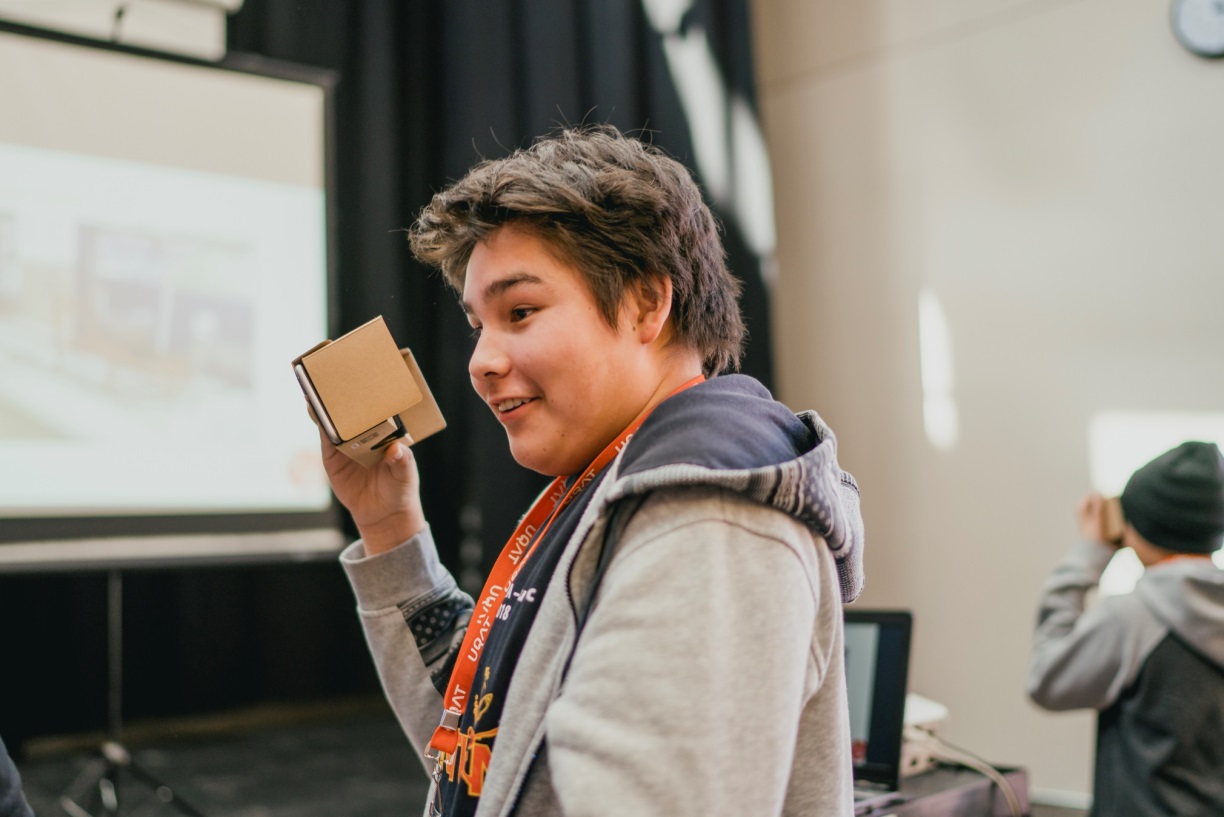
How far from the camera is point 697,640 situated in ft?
2.12

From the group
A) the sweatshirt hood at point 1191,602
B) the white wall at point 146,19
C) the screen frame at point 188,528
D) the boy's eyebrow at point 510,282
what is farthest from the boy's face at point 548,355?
the white wall at point 146,19

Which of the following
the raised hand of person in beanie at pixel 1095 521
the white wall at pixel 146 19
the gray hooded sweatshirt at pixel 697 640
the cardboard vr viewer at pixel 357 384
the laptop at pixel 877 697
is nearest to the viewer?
the gray hooded sweatshirt at pixel 697 640

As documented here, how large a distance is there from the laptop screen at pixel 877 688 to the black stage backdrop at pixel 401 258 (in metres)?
2.08

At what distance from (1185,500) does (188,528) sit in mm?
2237

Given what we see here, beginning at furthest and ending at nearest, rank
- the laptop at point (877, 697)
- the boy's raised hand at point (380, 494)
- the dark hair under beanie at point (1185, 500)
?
1. the dark hair under beanie at point (1185, 500)
2. the laptop at point (877, 697)
3. the boy's raised hand at point (380, 494)

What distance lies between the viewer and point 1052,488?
3.28m

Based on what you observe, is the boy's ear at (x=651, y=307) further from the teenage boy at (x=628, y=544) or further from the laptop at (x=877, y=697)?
the laptop at (x=877, y=697)

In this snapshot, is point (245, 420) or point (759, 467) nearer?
point (759, 467)

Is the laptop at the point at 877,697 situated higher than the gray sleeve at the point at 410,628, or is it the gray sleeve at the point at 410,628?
the gray sleeve at the point at 410,628

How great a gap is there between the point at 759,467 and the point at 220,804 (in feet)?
8.30

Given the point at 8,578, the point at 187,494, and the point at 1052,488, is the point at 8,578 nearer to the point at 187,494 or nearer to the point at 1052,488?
the point at 187,494

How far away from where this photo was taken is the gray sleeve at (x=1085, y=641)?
1.79 m

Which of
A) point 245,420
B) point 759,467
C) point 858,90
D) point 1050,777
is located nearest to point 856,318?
point 858,90

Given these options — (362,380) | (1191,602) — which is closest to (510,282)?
(362,380)
